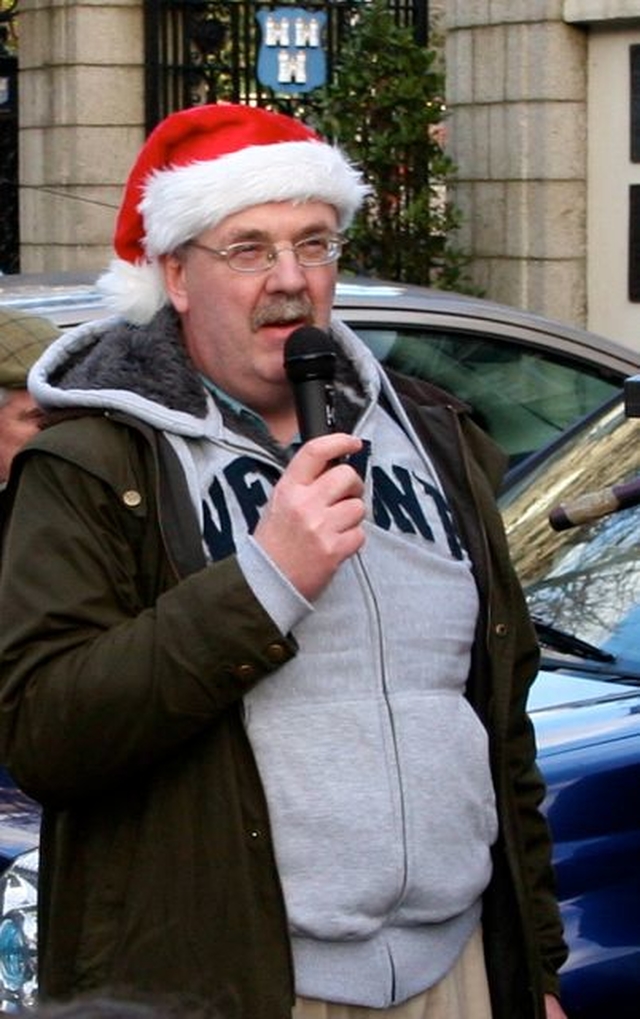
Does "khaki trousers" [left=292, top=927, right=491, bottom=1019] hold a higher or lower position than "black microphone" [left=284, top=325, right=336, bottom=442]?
lower

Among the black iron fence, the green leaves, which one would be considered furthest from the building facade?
the black iron fence

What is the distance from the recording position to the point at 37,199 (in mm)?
15273

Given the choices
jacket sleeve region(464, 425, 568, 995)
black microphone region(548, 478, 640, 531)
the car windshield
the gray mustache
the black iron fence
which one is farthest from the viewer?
the black iron fence

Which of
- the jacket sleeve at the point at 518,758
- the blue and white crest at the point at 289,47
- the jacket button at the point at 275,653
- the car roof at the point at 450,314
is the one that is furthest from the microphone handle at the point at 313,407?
the blue and white crest at the point at 289,47

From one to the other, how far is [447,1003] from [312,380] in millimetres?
Answer: 801

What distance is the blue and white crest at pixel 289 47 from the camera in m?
14.2

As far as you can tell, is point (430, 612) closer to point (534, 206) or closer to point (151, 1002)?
point (151, 1002)

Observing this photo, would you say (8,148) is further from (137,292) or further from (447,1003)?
(447,1003)

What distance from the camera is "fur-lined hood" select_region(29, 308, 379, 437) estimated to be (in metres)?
2.97

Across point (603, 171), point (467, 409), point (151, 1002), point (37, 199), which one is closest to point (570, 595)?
point (467, 409)

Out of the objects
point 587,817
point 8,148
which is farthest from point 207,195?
point 8,148

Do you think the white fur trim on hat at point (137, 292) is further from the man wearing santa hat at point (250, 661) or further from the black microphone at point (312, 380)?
Answer: the black microphone at point (312, 380)

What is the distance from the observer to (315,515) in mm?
2807

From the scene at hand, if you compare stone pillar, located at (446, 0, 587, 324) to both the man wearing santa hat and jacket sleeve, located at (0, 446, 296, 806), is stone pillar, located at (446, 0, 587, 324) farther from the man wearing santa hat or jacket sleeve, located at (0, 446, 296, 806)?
jacket sleeve, located at (0, 446, 296, 806)
